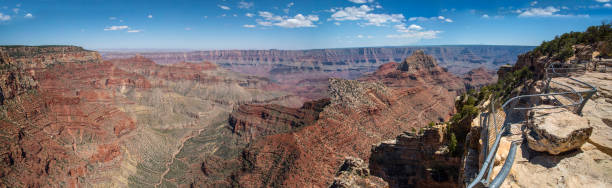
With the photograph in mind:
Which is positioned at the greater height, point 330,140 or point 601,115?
point 601,115

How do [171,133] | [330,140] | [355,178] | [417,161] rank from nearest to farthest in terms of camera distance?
[355,178], [417,161], [330,140], [171,133]

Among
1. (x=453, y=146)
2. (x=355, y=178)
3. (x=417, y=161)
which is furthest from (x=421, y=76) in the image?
(x=355, y=178)

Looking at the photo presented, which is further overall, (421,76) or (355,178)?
(421,76)

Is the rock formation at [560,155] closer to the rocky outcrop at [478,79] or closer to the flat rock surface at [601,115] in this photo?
the flat rock surface at [601,115]

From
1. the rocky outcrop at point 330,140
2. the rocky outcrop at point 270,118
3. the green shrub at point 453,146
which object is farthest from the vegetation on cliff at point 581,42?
the rocky outcrop at point 270,118

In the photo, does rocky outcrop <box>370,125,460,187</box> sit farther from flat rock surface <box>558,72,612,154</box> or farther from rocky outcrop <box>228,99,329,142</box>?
rocky outcrop <box>228,99,329,142</box>

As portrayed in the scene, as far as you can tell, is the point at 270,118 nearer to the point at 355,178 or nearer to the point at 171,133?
the point at 171,133
